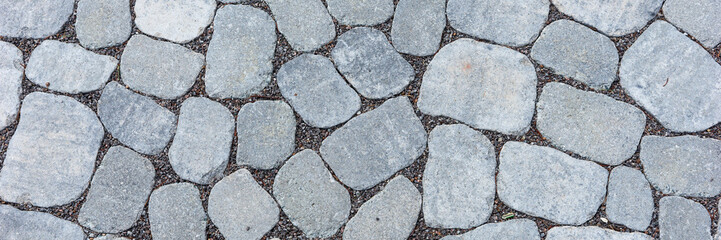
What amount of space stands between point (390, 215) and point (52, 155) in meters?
1.17

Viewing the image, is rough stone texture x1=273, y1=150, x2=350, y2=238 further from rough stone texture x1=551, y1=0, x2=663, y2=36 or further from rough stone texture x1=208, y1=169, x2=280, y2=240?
rough stone texture x1=551, y1=0, x2=663, y2=36

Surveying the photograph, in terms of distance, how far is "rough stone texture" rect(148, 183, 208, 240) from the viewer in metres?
1.46

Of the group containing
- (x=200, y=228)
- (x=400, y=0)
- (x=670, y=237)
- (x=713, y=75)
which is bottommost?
(x=200, y=228)

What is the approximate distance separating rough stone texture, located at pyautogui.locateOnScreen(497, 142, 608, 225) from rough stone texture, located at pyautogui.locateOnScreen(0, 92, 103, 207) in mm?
1403

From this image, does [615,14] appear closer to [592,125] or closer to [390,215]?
[592,125]

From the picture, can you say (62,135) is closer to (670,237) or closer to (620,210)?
(620,210)

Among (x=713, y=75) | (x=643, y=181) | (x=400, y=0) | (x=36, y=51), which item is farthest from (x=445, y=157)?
(x=36, y=51)

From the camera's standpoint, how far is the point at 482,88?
147cm

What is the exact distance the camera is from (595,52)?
1480 mm

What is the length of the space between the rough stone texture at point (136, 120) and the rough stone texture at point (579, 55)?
1278 millimetres

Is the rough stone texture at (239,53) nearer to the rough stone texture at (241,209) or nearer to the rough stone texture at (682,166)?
the rough stone texture at (241,209)

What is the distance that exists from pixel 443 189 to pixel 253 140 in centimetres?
66

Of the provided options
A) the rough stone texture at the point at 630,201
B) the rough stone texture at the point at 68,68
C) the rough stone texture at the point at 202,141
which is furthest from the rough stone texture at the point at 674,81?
the rough stone texture at the point at 68,68

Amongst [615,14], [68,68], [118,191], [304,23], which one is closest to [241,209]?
[118,191]
